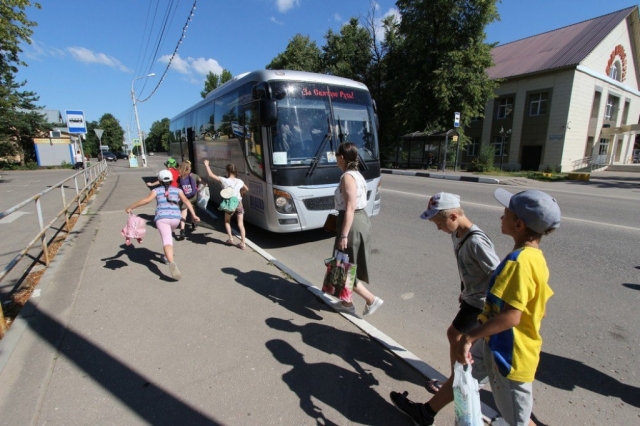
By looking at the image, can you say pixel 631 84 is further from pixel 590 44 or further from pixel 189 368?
pixel 189 368

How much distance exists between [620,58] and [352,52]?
24.7m

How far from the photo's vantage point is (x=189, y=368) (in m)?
2.67

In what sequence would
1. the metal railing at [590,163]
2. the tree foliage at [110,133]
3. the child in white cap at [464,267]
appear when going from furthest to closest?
1. the tree foliage at [110,133]
2. the metal railing at [590,163]
3. the child in white cap at [464,267]

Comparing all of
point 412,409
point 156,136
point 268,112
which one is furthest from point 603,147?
point 156,136

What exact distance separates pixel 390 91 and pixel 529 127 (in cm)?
1232

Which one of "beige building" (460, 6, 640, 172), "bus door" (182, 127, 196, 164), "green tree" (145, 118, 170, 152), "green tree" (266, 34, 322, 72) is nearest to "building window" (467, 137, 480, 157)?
"beige building" (460, 6, 640, 172)

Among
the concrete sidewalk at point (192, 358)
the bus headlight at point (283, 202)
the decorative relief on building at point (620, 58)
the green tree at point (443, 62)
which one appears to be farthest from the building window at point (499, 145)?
the concrete sidewalk at point (192, 358)

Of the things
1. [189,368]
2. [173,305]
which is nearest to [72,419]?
[189,368]

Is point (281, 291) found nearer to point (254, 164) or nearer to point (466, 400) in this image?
point (466, 400)

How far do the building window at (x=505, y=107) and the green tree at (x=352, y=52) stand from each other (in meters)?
13.1

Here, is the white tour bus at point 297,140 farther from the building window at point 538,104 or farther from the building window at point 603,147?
the building window at point 603,147

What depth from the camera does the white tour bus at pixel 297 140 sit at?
5.60 meters

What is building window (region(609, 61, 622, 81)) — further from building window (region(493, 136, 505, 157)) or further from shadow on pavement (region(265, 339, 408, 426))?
shadow on pavement (region(265, 339, 408, 426))

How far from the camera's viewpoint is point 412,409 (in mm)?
2102
